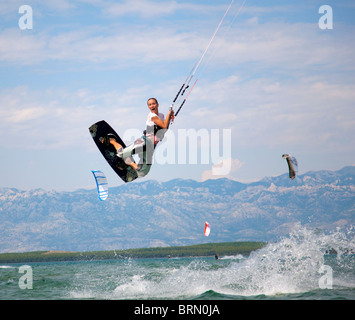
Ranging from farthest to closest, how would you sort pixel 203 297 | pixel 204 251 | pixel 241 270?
1. pixel 204 251
2. pixel 241 270
3. pixel 203 297

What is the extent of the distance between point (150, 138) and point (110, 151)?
1505 millimetres

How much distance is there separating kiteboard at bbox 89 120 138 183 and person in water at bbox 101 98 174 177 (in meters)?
0.42

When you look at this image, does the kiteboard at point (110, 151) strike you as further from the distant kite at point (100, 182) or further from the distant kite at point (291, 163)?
the distant kite at point (291, 163)

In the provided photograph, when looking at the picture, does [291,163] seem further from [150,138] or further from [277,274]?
[277,274]

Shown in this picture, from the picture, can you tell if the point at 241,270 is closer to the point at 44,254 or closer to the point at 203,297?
the point at 203,297

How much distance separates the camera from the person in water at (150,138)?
10930mm

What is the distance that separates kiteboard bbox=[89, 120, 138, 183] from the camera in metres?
11.8

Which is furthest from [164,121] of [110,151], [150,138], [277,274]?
[277,274]

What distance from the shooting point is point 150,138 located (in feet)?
36.1

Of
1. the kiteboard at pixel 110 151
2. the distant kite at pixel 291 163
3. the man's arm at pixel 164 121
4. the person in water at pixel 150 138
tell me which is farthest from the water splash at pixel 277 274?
the man's arm at pixel 164 121

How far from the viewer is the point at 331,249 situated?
1709cm

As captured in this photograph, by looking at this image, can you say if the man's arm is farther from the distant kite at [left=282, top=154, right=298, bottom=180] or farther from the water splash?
the water splash
